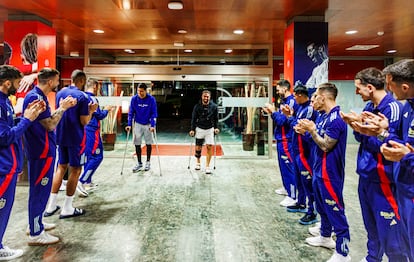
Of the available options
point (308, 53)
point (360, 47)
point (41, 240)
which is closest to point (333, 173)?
point (41, 240)

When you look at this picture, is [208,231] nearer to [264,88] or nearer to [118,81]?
[264,88]

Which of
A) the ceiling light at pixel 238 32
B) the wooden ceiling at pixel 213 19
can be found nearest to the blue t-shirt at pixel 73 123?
the wooden ceiling at pixel 213 19

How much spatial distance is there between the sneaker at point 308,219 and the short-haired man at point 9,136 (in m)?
2.82

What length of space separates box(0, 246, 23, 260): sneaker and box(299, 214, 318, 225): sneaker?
2.78 m

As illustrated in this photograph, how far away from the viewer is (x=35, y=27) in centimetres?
536

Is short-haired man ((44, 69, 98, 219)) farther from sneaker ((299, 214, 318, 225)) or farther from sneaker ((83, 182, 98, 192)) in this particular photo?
sneaker ((299, 214, 318, 225))

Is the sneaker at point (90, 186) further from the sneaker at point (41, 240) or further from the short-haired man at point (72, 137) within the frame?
the sneaker at point (41, 240)

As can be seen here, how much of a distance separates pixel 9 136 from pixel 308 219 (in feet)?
9.80

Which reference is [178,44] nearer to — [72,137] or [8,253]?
[72,137]

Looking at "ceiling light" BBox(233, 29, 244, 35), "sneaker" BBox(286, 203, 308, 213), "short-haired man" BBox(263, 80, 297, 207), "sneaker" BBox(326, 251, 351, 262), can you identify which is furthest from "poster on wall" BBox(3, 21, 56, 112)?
"sneaker" BBox(326, 251, 351, 262)

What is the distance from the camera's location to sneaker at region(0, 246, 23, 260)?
2652mm

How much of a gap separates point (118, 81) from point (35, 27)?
305 cm

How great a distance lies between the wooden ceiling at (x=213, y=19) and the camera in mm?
4848

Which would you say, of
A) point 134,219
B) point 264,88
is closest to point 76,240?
point 134,219
